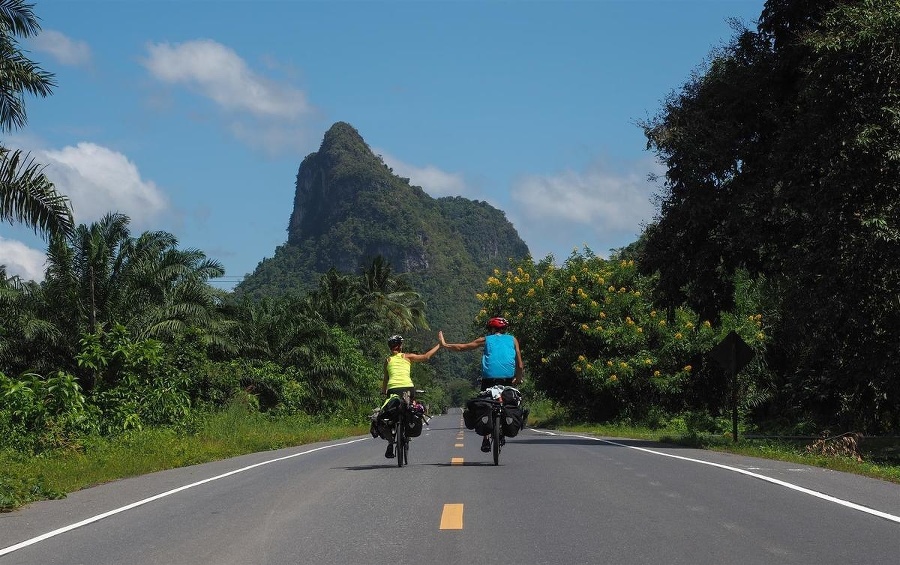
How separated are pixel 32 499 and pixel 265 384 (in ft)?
112

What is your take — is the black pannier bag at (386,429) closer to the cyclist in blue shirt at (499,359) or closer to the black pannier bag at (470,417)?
the black pannier bag at (470,417)

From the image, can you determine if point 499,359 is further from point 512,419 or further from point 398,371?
point 398,371

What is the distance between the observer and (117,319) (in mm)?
31797

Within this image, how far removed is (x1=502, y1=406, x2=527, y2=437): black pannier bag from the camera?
14000mm

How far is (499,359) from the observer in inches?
552

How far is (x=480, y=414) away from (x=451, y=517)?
506 cm

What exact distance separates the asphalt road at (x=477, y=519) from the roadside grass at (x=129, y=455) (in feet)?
2.06

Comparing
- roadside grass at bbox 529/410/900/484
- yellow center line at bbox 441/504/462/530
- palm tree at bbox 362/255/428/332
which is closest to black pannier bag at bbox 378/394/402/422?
yellow center line at bbox 441/504/462/530

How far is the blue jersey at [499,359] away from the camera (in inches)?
551

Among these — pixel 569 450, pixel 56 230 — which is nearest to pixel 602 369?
pixel 569 450

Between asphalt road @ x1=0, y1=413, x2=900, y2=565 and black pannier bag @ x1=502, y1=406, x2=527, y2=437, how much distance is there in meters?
0.52

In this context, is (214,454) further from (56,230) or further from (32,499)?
(32,499)

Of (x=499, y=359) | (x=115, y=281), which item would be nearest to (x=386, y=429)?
(x=499, y=359)

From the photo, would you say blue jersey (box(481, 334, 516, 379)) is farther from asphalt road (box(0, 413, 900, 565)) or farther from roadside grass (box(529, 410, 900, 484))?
roadside grass (box(529, 410, 900, 484))
